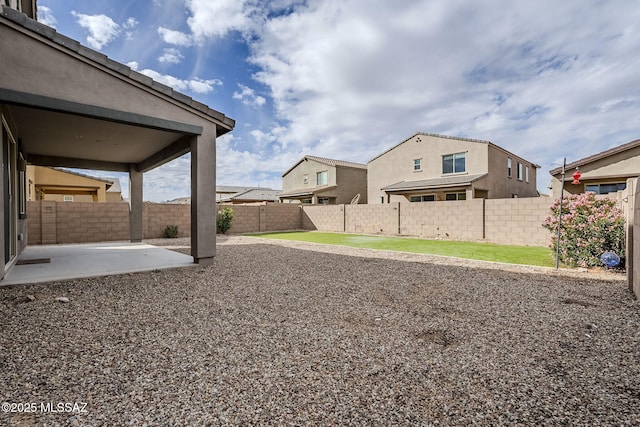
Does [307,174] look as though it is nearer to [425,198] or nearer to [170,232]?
[425,198]

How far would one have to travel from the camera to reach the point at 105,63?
5.75 m

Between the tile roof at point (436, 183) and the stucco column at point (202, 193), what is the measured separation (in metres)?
15.8

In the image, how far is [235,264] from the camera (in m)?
8.04

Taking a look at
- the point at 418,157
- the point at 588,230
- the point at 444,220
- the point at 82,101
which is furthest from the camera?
the point at 418,157

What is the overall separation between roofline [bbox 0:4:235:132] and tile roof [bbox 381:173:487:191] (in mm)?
15423

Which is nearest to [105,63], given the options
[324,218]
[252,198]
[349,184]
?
[324,218]

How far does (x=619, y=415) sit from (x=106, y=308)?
5.70m

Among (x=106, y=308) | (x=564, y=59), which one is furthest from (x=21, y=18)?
(x=564, y=59)

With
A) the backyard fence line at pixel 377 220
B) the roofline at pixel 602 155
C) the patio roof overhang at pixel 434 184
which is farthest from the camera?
the patio roof overhang at pixel 434 184

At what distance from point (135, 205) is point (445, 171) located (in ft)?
63.5

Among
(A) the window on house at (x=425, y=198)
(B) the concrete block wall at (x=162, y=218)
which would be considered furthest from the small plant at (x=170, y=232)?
(A) the window on house at (x=425, y=198)

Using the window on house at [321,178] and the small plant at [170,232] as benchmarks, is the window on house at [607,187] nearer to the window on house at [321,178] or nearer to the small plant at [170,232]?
the window on house at [321,178]

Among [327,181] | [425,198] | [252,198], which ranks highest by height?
[327,181]

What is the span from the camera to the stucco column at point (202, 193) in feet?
23.3
